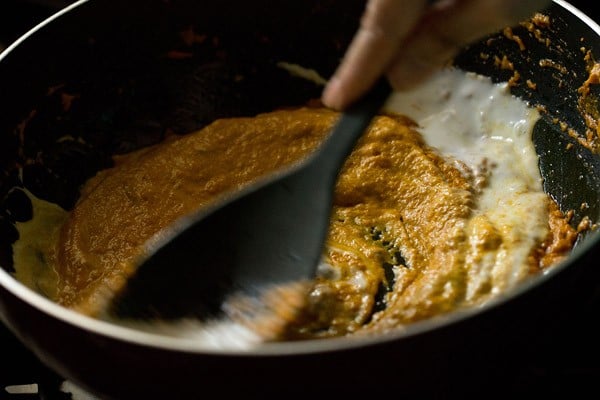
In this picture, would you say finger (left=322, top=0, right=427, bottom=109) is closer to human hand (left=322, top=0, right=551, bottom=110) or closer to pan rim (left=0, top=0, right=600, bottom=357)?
human hand (left=322, top=0, right=551, bottom=110)

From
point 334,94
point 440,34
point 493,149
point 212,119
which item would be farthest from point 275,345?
point 212,119

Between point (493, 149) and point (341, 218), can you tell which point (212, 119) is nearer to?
point (341, 218)

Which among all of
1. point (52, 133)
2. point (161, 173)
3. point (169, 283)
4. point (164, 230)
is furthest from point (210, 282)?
point (52, 133)

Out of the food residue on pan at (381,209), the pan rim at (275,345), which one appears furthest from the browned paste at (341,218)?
the pan rim at (275,345)

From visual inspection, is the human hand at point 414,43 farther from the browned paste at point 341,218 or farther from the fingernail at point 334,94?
the browned paste at point 341,218

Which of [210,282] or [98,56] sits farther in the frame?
[98,56]

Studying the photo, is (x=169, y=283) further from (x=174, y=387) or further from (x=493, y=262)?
(x=493, y=262)

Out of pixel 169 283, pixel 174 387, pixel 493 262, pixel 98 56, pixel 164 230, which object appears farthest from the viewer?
pixel 98 56
